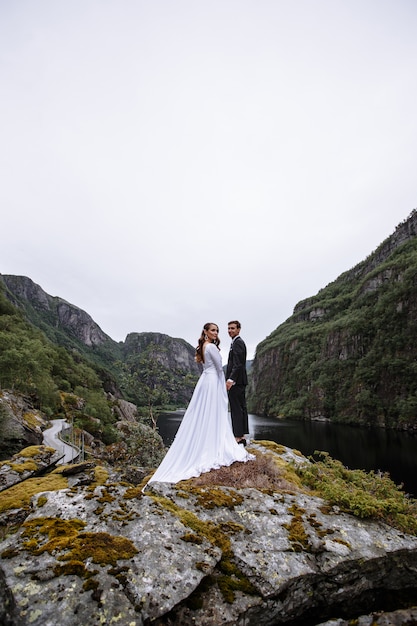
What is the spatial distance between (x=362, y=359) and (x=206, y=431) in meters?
123

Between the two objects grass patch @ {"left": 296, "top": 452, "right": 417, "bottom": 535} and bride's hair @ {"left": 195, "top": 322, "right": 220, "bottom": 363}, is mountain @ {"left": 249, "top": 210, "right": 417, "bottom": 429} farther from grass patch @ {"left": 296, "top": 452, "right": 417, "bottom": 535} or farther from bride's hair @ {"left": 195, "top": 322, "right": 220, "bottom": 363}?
bride's hair @ {"left": 195, "top": 322, "right": 220, "bottom": 363}

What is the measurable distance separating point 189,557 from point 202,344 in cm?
511

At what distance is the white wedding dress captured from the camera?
7.20 metres

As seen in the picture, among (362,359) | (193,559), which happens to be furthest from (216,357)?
(362,359)

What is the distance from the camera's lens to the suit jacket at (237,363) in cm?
888

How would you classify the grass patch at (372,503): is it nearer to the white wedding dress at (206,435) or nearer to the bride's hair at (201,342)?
the white wedding dress at (206,435)

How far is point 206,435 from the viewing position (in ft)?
25.0

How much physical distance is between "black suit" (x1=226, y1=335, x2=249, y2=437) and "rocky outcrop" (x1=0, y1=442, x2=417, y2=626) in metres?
3.28

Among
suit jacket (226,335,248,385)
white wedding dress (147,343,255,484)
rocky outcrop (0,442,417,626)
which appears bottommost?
rocky outcrop (0,442,417,626)

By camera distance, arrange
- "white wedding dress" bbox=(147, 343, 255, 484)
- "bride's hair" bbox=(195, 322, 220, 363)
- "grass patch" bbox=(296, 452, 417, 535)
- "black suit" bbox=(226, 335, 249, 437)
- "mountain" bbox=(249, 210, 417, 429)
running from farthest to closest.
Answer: "mountain" bbox=(249, 210, 417, 429) → "black suit" bbox=(226, 335, 249, 437) → "bride's hair" bbox=(195, 322, 220, 363) → "white wedding dress" bbox=(147, 343, 255, 484) → "grass patch" bbox=(296, 452, 417, 535)

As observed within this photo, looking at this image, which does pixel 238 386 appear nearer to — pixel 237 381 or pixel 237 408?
pixel 237 381

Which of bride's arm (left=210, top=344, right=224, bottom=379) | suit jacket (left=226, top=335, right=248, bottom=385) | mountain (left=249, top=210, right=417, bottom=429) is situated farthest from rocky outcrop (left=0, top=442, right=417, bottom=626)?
mountain (left=249, top=210, right=417, bottom=429)

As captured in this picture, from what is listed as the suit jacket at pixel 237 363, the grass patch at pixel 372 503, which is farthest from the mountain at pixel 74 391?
the grass patch at pixel 372 503

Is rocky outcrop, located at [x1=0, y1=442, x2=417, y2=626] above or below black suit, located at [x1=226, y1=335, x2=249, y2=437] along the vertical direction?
below
